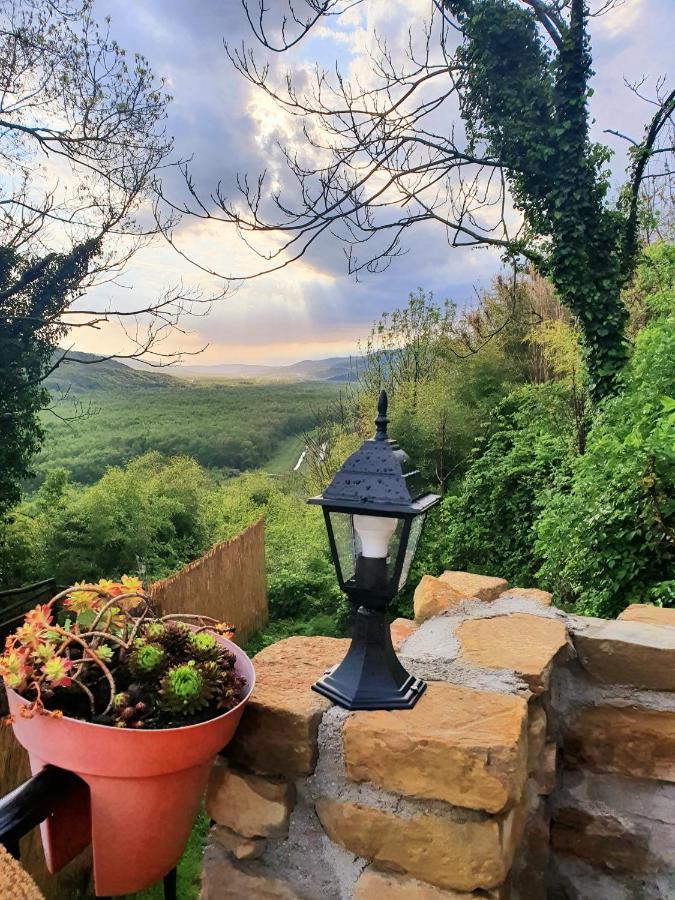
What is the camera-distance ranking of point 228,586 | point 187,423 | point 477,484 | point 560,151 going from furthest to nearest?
point 187,423
point 477,484
point 560,151
point 228,586

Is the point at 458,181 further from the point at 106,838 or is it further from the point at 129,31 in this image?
the point at 106,838

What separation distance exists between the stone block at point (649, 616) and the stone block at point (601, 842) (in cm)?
42

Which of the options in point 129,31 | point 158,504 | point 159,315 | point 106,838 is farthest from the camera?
point 158,504

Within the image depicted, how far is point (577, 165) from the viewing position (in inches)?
217

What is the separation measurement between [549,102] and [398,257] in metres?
2.07

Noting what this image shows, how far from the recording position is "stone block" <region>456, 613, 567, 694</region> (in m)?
0.96

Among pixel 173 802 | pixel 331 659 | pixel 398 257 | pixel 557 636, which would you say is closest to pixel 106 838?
pixel 173 802

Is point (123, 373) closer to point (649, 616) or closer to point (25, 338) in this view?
point (25, 338)

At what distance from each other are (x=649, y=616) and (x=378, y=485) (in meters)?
0.91

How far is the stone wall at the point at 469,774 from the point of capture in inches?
29.5

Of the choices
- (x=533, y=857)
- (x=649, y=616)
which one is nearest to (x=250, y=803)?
(x=533, y=857)

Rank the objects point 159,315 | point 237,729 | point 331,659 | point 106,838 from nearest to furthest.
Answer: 1. point 106,838
2. point 237,729
3. point 331,659
4. point 159,315

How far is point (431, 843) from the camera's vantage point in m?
0.75

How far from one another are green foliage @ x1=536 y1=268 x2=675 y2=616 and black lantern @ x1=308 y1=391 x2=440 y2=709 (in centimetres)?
126
